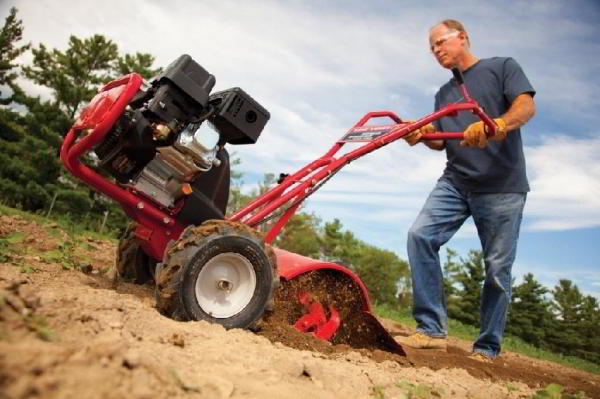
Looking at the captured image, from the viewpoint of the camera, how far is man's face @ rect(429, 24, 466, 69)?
4.23 m

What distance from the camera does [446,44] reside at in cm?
424

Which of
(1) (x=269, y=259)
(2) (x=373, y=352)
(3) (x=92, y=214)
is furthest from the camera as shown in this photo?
(3) (x=92, y=214)

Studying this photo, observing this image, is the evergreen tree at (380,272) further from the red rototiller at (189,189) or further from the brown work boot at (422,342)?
the red rototiller at (189,189)

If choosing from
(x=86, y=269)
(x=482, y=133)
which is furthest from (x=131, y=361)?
(x=482, y=133)

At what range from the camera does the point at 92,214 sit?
790 inches

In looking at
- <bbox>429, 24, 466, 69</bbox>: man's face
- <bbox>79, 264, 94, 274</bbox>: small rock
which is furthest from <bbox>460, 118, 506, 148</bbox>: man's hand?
<bbox>79, 264, 94, 274</bbox>: small rock

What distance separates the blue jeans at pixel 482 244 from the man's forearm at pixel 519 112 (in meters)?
0.60

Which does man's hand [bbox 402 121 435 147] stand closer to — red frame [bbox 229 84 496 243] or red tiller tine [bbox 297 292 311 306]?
red frame [bbox 229 84 496 243]

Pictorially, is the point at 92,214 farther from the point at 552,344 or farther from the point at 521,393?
the point at 552,344

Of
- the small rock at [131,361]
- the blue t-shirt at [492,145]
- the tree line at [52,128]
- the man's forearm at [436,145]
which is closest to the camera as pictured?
the small rock at [131,361]

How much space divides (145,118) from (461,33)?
9.68 feet

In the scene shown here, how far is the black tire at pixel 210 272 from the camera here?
2.53 meters

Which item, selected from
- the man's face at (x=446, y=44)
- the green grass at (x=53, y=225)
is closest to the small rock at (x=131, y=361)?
the man's face at (x=446, y=44)

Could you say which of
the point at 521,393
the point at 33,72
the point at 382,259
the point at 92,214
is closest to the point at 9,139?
the point at 33,72
